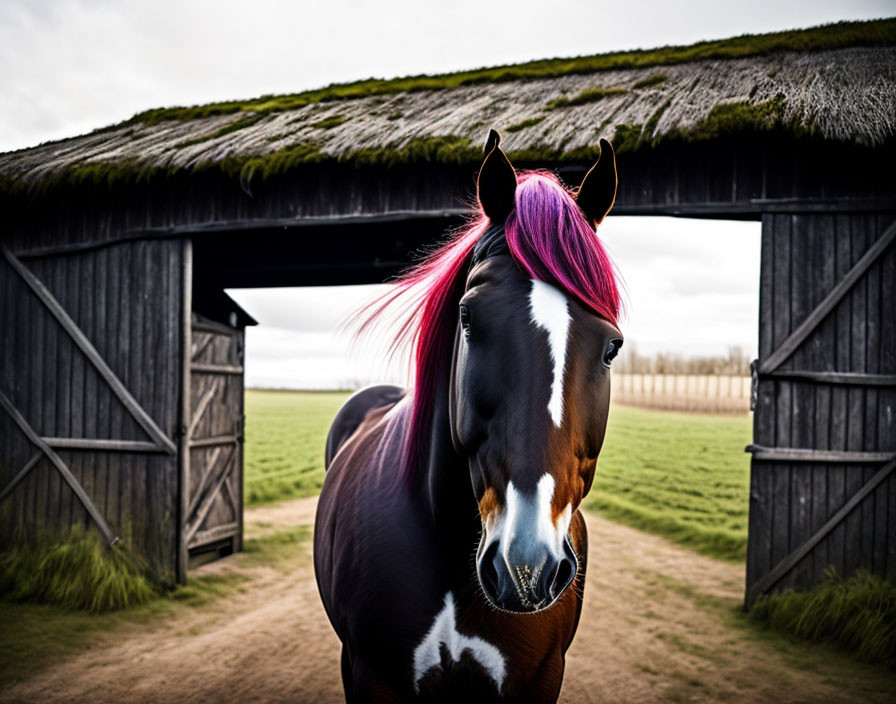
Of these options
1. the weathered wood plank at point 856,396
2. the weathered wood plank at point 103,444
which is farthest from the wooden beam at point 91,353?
the weathered wood plank at point 856,396

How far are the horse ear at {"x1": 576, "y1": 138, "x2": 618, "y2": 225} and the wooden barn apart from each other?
2.80 metres

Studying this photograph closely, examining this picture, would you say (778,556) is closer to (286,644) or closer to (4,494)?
(286,644)

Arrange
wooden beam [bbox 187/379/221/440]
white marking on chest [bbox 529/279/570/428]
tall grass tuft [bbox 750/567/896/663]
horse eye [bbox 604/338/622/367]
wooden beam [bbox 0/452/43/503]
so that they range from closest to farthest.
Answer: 1. white marking on chest [bbox 529/279/570/428]
2. horse eye [bbox 604/338/622/367]
3. tall grass tuft [bbox 750/567/896/663]
4. wooden beam [bbox 0/452/43/503]
5. wooden beam [bbox 187/379/221/440]

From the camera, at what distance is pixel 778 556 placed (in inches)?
189

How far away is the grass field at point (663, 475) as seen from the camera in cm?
857

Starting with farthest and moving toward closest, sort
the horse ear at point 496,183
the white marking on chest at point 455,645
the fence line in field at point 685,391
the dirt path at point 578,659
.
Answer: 1. the fence line in field at point 685,391
2. the dirt path at point 578,659
3. the white marking on chest at point 455,645
4. the horse ear at point 496,183

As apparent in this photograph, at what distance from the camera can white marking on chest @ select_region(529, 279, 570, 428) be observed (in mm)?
1141

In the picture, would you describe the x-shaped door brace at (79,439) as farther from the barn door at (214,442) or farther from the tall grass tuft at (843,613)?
the tall grass tuft at (843,613)

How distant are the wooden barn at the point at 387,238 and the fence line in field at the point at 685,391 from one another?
55.8ft

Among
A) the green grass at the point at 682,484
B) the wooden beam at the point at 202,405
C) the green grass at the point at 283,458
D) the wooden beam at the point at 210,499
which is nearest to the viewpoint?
the wooden beam at the point at 210,499

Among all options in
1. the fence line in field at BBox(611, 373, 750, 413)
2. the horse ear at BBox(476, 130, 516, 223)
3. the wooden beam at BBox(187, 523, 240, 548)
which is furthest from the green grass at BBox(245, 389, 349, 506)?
the fence line in field at BBox(611, 373, 750, 413)

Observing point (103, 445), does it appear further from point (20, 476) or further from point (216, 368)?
point (216, 368)

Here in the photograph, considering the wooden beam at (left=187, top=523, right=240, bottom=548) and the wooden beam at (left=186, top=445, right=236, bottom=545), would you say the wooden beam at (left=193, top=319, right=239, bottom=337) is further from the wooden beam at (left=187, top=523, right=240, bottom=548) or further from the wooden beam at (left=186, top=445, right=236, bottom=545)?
the wooden beam at (left=187, top=523, right=240, bottom=548)

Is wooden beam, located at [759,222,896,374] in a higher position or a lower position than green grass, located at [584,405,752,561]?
higher
